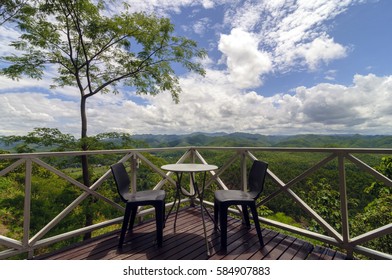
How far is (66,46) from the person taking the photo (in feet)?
23.3

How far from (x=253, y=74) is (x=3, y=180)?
9.34 metres

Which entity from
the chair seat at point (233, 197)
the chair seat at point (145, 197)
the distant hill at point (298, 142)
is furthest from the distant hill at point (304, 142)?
the chair seat at point (145, 197)

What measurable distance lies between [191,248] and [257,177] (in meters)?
1.14

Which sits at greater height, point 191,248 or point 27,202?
point 27,202

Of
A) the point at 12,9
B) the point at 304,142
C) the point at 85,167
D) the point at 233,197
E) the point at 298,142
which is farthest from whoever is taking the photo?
the point at 304,142

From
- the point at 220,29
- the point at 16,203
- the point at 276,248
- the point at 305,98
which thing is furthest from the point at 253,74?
the point at 16,203

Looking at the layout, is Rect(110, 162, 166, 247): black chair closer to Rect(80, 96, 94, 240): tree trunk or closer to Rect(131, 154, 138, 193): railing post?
Rect(131, 154, 138, 193): railing post

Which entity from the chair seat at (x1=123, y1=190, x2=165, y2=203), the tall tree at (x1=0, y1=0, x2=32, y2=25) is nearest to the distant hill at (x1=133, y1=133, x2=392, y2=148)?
the chair seat at (x1=123, y1=190, x2=165, y2=203)

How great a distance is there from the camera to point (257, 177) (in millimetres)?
2449

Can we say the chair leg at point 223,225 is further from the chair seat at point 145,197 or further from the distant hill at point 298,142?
the distant hill at point 298,142

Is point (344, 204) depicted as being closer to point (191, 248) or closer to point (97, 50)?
point (191, 248)

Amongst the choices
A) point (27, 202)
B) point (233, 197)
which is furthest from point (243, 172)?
point (27, 202)

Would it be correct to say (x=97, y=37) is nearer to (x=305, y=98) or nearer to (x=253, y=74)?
(x=253, y=74)

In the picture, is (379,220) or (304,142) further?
(304,142)
